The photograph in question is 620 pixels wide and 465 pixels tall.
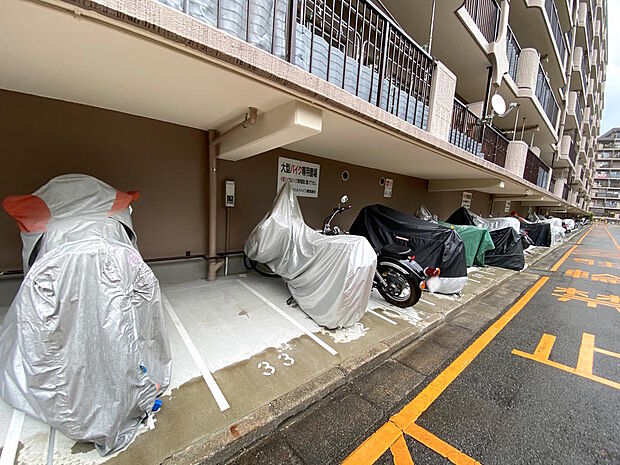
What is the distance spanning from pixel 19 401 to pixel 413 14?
7.31 m

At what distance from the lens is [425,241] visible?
4.22 metres

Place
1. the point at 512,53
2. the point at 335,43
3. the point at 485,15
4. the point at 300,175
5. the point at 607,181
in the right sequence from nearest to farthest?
the point at 335,43, the point at 300,175, the point at 485,15, the point at 512,53, the point at 607,181

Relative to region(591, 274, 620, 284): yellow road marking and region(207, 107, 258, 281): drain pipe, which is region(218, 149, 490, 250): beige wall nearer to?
region(207, 107, 258, 281): drain pipe

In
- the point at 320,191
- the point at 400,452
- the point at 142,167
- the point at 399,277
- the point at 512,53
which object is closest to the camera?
the point at 400,452

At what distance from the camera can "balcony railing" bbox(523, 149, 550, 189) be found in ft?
29.4

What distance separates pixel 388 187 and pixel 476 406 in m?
5.84

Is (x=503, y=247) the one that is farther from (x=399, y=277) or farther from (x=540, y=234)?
(x=540, y=234)

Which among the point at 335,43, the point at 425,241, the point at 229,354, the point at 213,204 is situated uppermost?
the point at 335,43

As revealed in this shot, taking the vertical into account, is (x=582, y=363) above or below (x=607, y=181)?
below

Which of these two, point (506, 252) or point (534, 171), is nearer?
point (506, 252)

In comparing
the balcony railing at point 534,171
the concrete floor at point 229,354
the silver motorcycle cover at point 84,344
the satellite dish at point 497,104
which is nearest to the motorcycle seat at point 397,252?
the concrete floor at point 229,354

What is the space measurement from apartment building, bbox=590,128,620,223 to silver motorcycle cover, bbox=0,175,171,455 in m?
77.4

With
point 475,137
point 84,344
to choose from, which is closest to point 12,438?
point 84,344

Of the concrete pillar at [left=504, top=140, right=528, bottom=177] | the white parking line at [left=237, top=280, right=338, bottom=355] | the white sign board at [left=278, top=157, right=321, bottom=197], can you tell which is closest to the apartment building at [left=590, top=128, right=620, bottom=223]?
the concrete pillar at [left=504, top=140, right=528, bottom=177]
